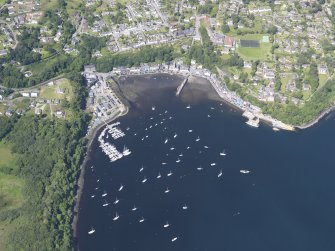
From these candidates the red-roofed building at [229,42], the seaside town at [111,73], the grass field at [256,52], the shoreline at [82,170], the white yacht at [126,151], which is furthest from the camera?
the red-roofed building at [229,42]

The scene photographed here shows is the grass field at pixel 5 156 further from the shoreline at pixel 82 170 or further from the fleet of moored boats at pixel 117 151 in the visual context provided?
the fleet of moored boats at pixel 117 151

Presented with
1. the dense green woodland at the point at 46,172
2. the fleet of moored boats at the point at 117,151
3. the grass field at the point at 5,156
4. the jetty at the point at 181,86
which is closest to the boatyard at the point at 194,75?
the jetty at the point at 181,86

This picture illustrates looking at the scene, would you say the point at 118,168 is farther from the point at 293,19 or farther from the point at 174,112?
the point at 293,19

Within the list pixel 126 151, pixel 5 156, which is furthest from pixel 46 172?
pixel 126 151

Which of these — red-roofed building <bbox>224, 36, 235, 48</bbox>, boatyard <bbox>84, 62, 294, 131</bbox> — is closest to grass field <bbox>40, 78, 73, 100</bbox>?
boatyard <bbox>84, 62, 294, 131</bbox>

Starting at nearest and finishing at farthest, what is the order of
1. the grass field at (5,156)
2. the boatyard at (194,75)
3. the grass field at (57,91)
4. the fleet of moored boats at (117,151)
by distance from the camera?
the fleet of moored boats at (117,151), the grass field at (5,156), the grass field at (57,91), the boatyard at (194,75)

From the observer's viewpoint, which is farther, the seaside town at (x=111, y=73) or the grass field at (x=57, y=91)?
the grass field at (x=57, y=91)

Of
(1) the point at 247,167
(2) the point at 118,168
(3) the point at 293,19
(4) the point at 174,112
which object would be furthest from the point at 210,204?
(3) the point at 293,19
